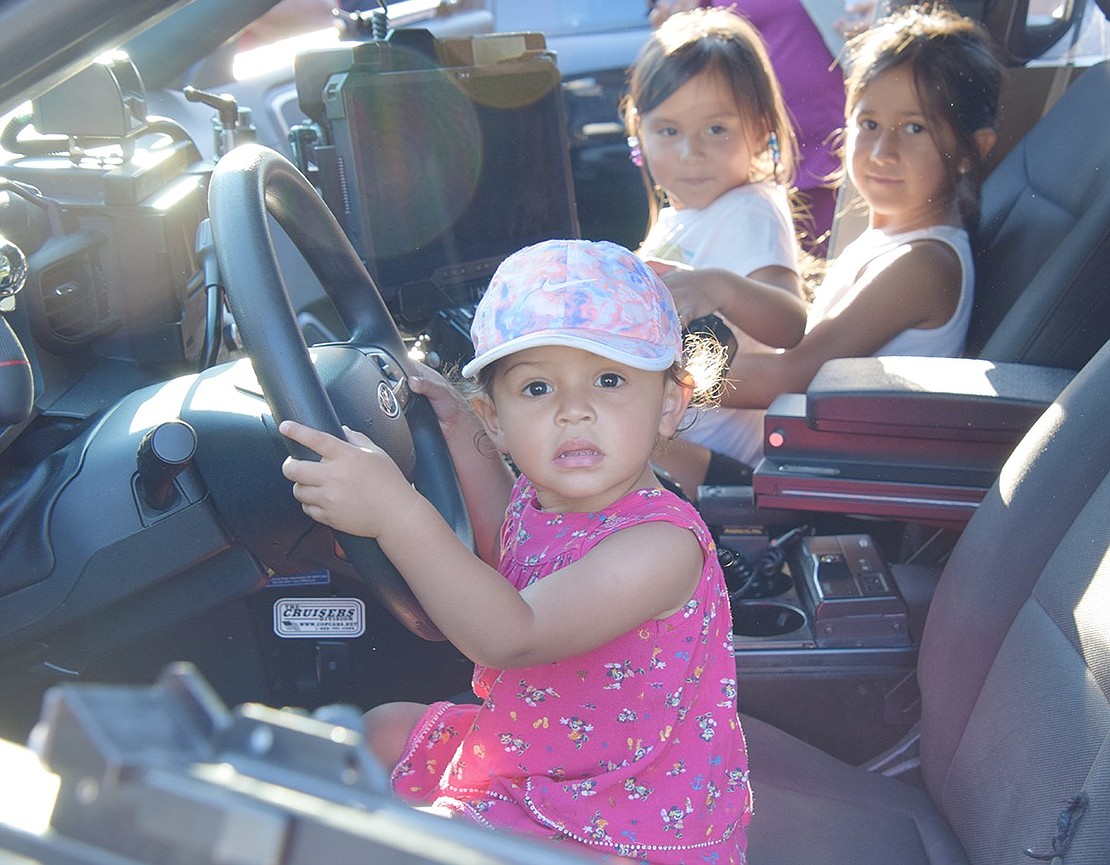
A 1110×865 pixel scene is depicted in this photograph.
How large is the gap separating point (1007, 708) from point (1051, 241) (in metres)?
1.00

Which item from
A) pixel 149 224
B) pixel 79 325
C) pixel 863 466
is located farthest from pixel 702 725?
pixel 149 224

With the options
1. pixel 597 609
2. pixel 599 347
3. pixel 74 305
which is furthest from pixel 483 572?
pixel 74 305

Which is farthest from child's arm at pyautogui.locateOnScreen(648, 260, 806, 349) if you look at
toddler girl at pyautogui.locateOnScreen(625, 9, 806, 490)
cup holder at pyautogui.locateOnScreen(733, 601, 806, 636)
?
cup holder at pyautogui.locateOnScreen(733, 601, 806, 636)

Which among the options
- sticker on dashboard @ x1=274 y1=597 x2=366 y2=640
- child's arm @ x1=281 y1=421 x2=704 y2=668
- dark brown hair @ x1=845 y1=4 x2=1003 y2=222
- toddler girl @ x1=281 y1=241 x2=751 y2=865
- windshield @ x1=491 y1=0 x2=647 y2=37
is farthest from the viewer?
windshield @ x1=491 y1=0 x2=647 y2=37

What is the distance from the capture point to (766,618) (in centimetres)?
178

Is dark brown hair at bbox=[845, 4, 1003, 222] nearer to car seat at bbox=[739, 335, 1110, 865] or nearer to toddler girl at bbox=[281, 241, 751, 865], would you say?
car seat at bbox=[739, 335, 1110, 865]

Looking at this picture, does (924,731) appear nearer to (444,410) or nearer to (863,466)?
(863,466)

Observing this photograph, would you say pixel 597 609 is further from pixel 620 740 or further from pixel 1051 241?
pixel 1051 241

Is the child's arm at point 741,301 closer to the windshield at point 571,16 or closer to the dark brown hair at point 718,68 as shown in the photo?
the dark brown hair at point 718,68

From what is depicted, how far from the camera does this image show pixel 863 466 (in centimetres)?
176

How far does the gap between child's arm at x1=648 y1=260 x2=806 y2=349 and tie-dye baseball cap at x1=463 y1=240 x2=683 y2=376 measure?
0.71m

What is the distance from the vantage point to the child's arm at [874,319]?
213cm

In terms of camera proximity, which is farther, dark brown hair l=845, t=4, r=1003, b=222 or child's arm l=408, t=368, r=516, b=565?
dark brown hair l=845, t=4, r=1003, b=222

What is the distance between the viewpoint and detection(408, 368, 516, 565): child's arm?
1507 millimetres
